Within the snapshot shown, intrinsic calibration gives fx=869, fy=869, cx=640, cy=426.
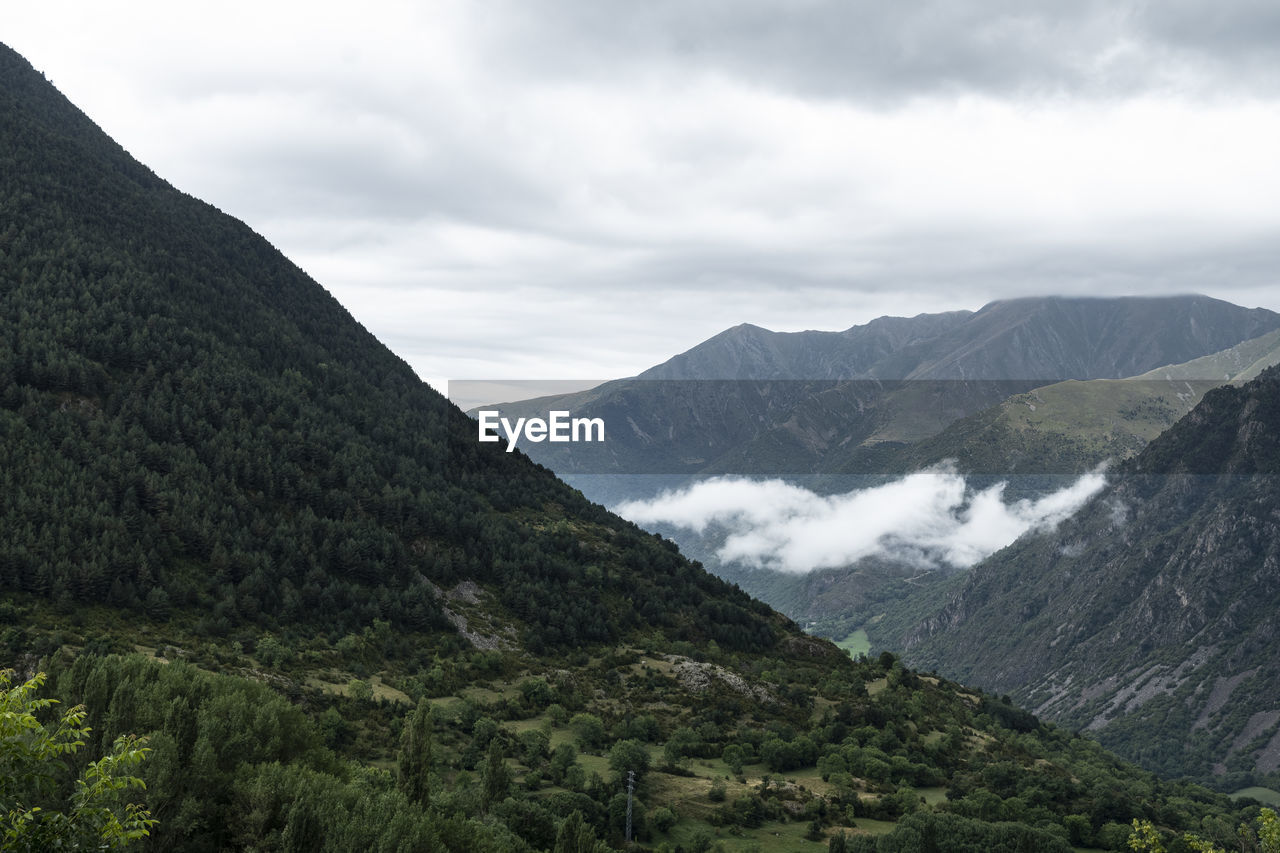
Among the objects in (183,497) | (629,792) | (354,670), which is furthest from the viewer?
→ (183,497)

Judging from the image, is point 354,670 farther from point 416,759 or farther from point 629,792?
point 416,759

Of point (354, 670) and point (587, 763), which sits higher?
point (354, 670)

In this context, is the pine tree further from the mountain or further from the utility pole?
the utility pole

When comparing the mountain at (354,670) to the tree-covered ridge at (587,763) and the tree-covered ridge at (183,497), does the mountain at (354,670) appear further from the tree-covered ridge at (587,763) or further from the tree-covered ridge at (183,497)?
the tree-covered ridge at (183,497)

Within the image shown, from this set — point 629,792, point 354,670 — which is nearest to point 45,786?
point 629,792

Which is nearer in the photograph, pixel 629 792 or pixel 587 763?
pixel 629 792

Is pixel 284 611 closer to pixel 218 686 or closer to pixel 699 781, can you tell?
pixel 699 781

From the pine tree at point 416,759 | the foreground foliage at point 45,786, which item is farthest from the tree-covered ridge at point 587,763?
the foreground foliage at point 45,786

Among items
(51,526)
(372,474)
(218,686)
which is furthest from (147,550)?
(218,686)
